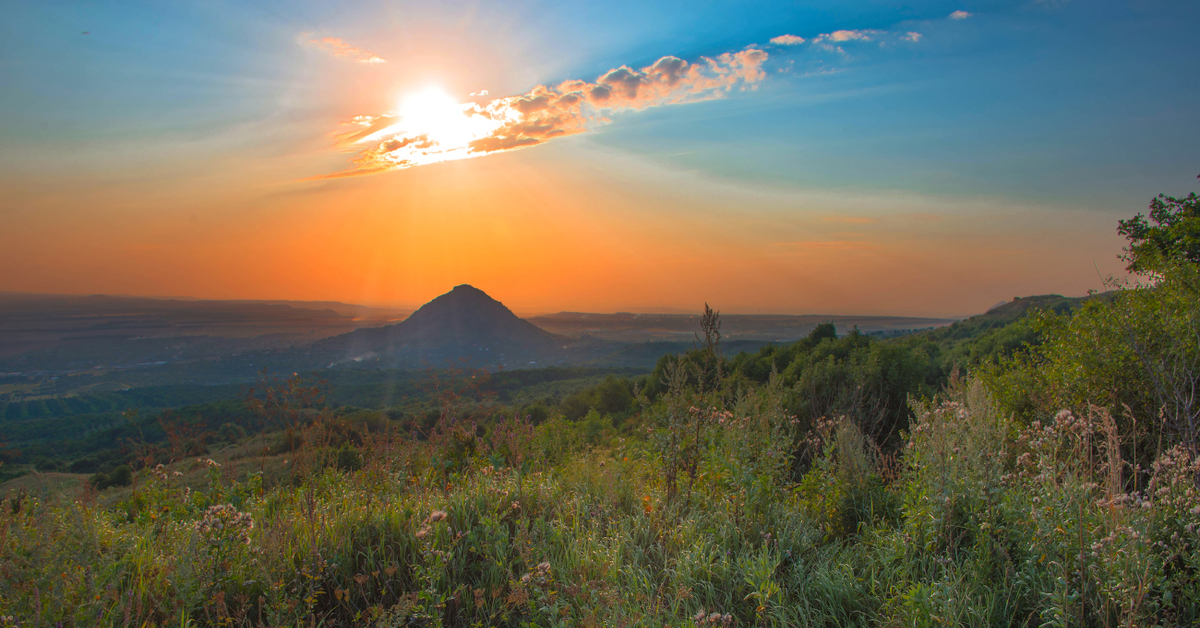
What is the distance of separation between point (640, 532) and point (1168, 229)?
61.2 feet

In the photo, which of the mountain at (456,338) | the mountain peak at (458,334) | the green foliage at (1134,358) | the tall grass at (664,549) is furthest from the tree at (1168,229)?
the mountain peak at (458,334)

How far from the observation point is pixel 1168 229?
13922 millimetres

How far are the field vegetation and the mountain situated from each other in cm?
3280

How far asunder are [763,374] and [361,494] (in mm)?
20849

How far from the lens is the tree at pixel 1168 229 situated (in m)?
12.7

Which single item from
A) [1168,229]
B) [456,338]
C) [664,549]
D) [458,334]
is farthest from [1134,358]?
[458,334]

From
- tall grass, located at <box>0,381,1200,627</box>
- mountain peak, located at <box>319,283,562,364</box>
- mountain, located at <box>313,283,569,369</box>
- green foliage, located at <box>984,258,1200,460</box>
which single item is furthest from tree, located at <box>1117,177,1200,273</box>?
mountain peak, located at <box>319,283,562,364</box>

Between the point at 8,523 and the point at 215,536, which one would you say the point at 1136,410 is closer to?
the point at 215,536

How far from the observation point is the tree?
1273cm

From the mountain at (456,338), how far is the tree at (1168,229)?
34351 millimetres

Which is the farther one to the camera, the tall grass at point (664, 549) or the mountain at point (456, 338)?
the mountain at point (456, 338)

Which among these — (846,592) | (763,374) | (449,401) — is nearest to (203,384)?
(763,374)

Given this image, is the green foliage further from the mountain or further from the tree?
the mountain

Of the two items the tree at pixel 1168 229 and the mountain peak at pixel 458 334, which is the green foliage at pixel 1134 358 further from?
the mountain peak at pixel 458 334
